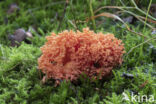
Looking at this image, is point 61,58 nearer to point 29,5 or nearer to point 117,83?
point 117,83

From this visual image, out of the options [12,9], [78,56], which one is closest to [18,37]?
[12,9]

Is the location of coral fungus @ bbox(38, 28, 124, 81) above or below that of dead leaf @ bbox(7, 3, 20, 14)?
below

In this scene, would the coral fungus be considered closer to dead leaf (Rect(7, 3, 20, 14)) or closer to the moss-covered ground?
the moss-covered ground

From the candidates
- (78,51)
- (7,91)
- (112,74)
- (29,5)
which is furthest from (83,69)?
(29,5)

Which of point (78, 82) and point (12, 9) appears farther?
point (12, 9)

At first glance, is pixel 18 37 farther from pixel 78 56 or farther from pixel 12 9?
pixel 78 56

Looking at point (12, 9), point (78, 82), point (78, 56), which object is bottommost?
point (78, 82)

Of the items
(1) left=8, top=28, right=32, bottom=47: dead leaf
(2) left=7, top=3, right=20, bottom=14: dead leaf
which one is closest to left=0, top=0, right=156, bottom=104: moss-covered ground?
(1) left=8, top=28, right=32, bottom=47: dead leaf

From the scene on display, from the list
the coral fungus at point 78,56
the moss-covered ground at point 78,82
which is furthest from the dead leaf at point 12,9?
the coral fungus at point 78,56

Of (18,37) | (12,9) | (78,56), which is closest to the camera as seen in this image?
(78,56)
